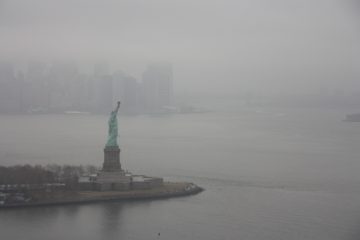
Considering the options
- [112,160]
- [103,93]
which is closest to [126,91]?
[103,93]

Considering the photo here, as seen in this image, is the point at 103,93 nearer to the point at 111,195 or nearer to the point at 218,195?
the point at 218,195

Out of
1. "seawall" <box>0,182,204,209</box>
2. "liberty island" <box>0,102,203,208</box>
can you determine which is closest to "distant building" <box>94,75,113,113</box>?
"liberty island" <box>0,102,203,208</box>

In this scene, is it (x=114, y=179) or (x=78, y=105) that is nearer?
(x=114, y=179)

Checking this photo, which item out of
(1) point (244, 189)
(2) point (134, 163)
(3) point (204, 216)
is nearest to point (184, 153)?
(2) point (134, 163)

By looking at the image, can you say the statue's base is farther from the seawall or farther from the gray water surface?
the gray water surface

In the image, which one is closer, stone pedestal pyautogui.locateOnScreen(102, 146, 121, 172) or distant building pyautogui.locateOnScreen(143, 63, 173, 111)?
stone pedestal pyautogui.locateOnScreen(102, 146, 121, 172)

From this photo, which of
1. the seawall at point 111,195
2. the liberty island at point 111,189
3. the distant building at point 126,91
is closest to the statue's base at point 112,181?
the liberty island at point 111,189

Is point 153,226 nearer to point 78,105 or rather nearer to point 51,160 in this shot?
point 51,160

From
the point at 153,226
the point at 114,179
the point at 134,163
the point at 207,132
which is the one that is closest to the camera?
the point at 153,226
